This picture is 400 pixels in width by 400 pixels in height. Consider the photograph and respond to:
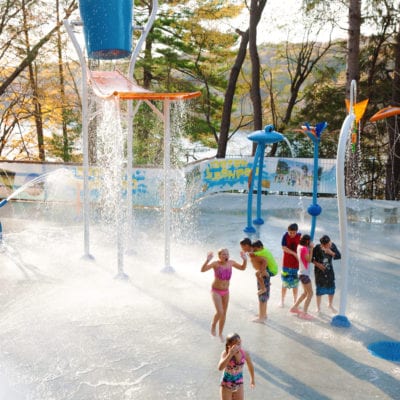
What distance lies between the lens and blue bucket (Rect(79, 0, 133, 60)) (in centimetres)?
971

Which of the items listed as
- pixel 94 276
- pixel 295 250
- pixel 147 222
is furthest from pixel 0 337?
pixel 147 222

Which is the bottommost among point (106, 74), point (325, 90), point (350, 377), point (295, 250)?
point (350, 377)

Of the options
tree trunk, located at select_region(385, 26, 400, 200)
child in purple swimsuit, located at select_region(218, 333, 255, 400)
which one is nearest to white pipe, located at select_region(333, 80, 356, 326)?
child in purple swimsuit, located at select_region(218, 333, 255, 400)

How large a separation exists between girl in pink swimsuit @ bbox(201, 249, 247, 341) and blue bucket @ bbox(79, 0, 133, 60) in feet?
15.8

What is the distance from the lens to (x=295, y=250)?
8.09 meters

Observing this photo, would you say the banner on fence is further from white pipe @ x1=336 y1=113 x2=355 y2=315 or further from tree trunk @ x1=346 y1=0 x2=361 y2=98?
white pipe @ x1=336 y1=113 x2=355 y2=315

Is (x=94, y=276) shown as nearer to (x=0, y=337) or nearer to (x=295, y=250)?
(x=0, y=337)

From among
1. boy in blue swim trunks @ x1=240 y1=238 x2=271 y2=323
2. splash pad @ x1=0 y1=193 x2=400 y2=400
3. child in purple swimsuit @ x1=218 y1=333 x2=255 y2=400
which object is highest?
boy in blue swim trunks @ x1=240 y1=238 x2=271 y2=323

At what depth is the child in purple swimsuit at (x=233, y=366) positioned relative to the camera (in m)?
4.93

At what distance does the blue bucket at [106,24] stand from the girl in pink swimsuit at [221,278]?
4.80 m

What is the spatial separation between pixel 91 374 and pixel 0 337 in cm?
180

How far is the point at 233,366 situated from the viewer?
16.4ft

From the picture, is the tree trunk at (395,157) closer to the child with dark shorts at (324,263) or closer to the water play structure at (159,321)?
the water play structure at (159,321)

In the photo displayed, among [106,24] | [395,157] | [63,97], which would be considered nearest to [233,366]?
[106,24]
